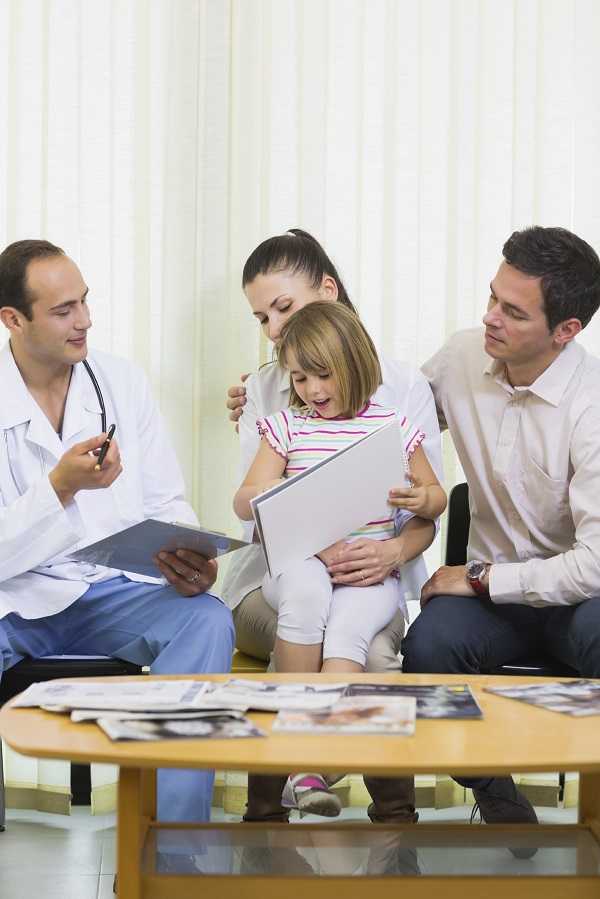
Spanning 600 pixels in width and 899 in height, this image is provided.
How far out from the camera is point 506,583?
2.24 m

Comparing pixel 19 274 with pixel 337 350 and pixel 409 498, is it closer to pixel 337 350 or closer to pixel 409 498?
pixel 337 350

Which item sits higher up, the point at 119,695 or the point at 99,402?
the point at 99,402

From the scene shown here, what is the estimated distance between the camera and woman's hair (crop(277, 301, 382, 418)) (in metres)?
2.20

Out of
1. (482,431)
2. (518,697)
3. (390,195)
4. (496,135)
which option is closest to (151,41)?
(390,195)

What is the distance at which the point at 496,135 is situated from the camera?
9.71 ft

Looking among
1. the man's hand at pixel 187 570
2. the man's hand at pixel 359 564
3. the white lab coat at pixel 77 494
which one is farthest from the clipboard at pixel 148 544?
the man's hand at pixel 359 564

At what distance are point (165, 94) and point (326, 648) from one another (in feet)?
5.25

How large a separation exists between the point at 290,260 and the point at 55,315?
0.56 meters

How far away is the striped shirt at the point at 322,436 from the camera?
227 centimetres

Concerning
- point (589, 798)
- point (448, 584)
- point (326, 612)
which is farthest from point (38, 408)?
point (589, 798)

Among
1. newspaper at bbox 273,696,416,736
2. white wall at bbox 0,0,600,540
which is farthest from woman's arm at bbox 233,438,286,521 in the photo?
newspaper at bbox 273,696,416,736

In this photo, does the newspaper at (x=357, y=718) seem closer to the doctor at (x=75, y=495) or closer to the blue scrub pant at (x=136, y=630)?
the blue scrub pant at (x=136, y=630)

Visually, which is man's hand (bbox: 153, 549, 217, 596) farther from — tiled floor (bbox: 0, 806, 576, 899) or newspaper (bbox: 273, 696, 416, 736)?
newspaper (bbox: 273, 696, 416, 736)

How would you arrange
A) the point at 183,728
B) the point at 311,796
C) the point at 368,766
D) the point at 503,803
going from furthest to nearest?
the point at 503,803, the point at 311,796, the point at 183,728, the point at 368,766
